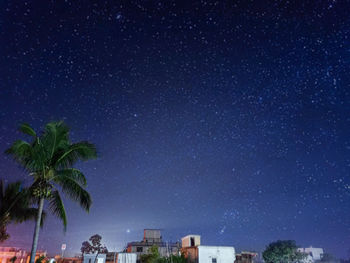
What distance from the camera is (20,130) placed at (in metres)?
10.8

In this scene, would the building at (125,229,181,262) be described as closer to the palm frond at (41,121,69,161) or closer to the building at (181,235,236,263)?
the building at (181,235,236,263)

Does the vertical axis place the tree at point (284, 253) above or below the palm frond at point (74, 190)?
below

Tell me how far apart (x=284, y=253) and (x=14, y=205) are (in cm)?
7523

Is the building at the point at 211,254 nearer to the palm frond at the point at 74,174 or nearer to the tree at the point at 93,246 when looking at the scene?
the palm frond at the point at 74,174

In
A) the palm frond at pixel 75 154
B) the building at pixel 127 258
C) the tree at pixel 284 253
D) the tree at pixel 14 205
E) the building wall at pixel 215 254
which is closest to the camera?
the tree at pixel 14 205

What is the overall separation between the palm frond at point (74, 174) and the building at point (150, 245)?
45.6 m

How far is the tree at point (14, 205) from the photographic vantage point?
11.0 m

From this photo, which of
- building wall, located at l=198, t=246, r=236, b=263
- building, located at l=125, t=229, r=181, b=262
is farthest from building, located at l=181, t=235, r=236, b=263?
building, located at l=125, t=229, r=181, b=262

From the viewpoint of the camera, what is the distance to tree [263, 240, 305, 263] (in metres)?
70.6

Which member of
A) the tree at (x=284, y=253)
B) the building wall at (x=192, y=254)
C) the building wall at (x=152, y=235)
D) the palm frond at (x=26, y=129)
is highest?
the palm frond at (x=26, y=129)

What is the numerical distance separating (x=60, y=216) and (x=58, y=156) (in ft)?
8.28

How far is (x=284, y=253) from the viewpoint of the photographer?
232ft

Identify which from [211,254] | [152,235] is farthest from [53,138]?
[152,235]

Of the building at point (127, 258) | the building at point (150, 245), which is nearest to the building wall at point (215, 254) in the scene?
the building at point (127, 258)
